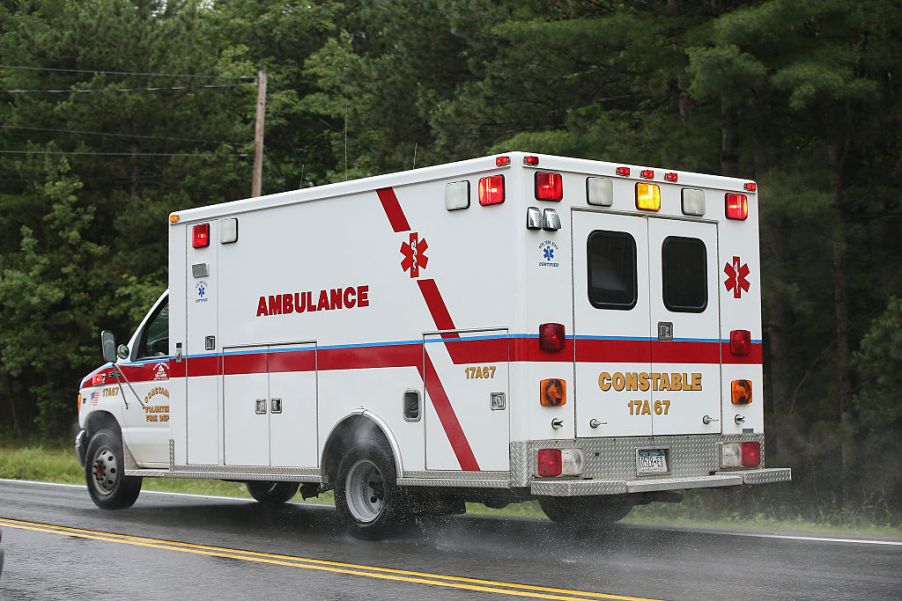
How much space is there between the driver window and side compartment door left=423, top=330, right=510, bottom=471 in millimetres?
4175

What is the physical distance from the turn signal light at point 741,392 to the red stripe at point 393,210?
3.06m

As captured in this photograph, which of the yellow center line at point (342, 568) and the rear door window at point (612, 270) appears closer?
the yellow center line at point (342, 568)

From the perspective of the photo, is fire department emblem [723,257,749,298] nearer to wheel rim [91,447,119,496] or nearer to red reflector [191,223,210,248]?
red reflector [191,223,210,248]

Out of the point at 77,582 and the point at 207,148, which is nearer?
the point at 77,582

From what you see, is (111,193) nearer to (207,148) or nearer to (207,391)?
(207,148)

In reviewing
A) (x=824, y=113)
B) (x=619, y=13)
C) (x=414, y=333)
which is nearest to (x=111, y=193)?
(x=619, y=13)

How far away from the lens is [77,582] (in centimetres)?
873

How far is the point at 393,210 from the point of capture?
10742 millimetres

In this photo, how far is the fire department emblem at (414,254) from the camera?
1045cm

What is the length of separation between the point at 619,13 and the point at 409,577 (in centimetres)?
1463

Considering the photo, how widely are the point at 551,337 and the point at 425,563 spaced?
190cm

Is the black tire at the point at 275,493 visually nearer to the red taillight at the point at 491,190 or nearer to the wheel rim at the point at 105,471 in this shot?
the wheel rim at the point at 105,471

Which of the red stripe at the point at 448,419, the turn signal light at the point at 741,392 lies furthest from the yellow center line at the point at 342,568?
the turn signal light at the point at 741,392

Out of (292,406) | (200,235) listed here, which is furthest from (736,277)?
(200,235)
